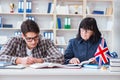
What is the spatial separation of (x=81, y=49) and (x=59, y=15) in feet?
9.52

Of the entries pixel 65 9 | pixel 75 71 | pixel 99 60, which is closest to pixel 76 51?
pixel 99 60

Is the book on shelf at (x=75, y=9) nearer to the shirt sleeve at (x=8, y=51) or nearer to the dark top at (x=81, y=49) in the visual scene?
the dark top at (x=81, y=49)

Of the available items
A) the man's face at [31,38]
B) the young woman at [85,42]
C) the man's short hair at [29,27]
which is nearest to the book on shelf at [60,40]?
the young woman at [85,42]

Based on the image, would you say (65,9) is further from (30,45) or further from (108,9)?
(30,45)

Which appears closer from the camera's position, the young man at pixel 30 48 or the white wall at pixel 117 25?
the young man at pixel 30 48

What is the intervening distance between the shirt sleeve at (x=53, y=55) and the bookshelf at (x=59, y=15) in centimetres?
275

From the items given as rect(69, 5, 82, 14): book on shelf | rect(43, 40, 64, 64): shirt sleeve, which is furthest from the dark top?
rect(69, 5, 82, 14): book on shelf

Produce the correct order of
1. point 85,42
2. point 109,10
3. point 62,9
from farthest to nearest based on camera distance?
point 109,10 → point 62,9 → point 85,42

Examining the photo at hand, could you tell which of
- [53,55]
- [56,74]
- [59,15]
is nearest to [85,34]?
[53,55]

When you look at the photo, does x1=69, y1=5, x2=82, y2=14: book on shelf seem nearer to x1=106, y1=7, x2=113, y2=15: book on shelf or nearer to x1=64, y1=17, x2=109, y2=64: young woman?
x1=106, y1=7, x2=113, y2=15: book on shelf

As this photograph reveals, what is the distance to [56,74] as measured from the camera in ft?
6.37

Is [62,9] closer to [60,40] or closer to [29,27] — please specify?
[60,40]

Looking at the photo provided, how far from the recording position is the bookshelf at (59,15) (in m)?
5.60

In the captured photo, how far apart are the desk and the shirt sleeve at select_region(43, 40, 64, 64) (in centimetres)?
61
